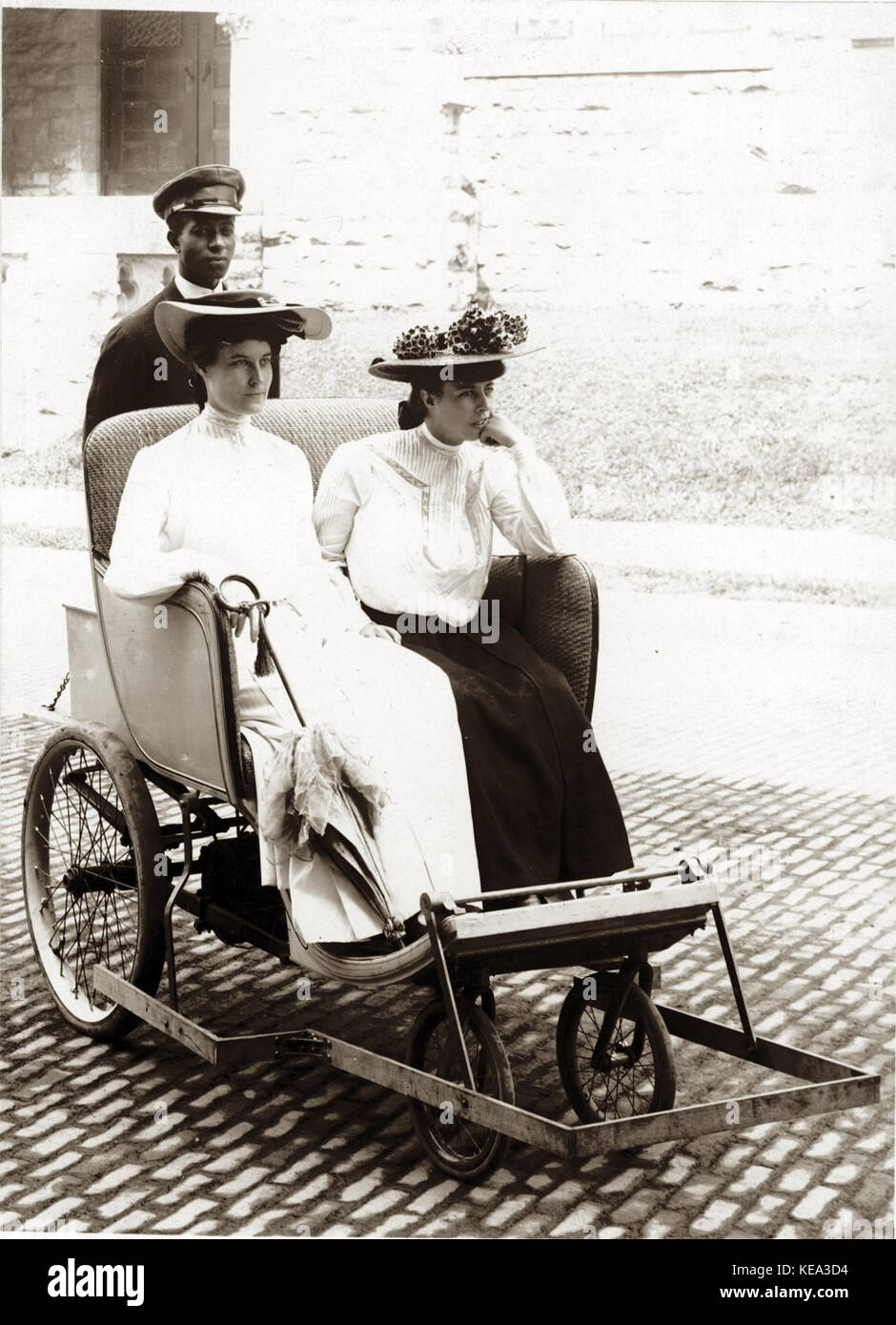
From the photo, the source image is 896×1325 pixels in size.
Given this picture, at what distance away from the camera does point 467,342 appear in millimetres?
4262

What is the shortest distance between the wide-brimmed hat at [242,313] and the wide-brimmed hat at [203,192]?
0.57 m

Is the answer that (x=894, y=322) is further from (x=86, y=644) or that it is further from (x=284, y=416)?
(x=86, y=644)

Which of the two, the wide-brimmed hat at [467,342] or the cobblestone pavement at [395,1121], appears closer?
the cobblestone pavement at [395,1121]

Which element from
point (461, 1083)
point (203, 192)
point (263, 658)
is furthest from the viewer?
point (203, 192)

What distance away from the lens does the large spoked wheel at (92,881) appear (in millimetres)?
4441

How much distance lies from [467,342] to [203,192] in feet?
3.49

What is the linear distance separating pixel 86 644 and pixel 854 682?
14.6 feet

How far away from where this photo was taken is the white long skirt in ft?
12.9

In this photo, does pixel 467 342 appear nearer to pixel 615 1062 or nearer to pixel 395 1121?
pixel 615 1062

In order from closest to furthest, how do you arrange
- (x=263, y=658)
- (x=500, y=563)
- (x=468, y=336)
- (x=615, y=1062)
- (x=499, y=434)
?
(x=615, y=1062) → (x=263, y=658) → (x=468, y=336) → (x=499, y=434) → (x=500, y=563)

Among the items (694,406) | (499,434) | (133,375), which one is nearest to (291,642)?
(499,434)

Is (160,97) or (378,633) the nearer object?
(378,633)

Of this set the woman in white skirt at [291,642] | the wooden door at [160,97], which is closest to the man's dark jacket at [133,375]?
the woman in white skirt at [291,642]

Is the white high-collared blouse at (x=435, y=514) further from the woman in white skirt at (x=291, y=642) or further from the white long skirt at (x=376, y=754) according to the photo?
the white long skirt at (x=376, y=754)
